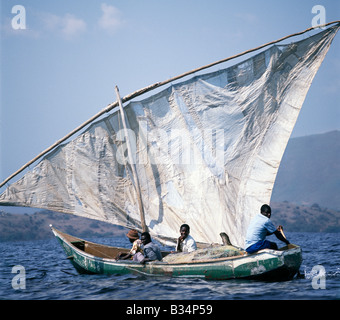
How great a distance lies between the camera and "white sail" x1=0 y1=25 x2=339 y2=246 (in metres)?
15.4

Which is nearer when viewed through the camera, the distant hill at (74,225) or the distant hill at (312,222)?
the distant hill at (74,225)

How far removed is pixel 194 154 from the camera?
15.9 m

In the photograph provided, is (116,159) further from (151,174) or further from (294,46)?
(294,46)

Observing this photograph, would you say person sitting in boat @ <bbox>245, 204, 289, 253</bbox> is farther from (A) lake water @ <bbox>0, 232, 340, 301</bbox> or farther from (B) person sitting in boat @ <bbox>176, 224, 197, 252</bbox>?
(B) person sitting in boat @ <bbox>176, 224, 197, 252</bbox>

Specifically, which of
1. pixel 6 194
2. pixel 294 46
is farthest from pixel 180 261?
pixel 294 46

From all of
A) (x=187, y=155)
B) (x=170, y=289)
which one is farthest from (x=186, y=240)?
(x=187, y=155)

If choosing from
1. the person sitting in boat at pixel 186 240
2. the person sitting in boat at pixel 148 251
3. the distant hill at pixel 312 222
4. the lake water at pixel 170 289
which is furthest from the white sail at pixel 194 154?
the distant hill at pixel 312 222

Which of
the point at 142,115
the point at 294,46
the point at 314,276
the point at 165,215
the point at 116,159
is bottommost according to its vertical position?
A: the point at 314,276

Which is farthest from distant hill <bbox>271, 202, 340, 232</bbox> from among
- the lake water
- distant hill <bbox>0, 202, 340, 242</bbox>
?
the lake water

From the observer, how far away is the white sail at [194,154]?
15.4 meters

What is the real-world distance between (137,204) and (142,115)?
326 centimetres

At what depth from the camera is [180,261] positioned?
13.0m

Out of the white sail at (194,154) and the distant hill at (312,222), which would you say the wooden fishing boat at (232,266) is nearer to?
the white sail at (194,154)
